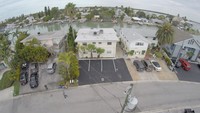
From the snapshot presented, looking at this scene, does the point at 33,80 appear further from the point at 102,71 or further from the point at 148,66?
the point at 148,66

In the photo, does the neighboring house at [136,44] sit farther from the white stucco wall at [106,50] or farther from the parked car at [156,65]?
the white stucco wall at [106,50]

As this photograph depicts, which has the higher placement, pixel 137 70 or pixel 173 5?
pixel 173 5

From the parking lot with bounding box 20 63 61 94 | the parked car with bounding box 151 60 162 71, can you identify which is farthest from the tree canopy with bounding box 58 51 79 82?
the parked car with bounding box 151 60 162 71

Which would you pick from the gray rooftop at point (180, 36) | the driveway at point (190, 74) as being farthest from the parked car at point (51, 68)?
the gray rooftop at point (180, 36)

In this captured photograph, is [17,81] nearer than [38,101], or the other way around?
[38,101]

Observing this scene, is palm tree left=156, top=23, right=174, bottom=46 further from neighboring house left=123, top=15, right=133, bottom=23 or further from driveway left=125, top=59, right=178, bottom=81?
neighboring house left=123, top=15, right=133, bottom=23

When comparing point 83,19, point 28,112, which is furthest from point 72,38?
point 83,19

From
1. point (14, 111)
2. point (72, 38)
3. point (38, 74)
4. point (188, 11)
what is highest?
point (188, 11)

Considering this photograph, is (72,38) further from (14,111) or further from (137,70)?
(14,111)
